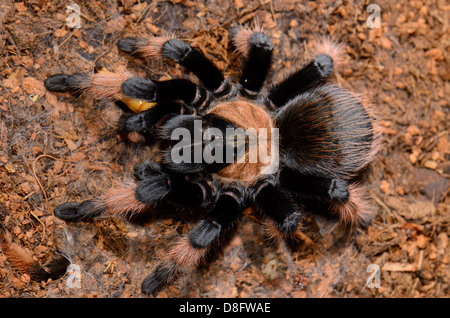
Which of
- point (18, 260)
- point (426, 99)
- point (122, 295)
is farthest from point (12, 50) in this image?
point (426, 99)

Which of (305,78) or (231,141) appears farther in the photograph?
(305,78)

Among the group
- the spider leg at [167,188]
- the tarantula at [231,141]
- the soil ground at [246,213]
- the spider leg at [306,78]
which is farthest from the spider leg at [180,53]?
the spider leg at [167,188]

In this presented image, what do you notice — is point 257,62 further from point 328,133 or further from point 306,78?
point 328,133

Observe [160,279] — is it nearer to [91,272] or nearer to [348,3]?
[91,272]

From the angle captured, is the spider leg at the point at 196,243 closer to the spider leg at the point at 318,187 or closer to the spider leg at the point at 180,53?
the spider leg at the point at 318,187

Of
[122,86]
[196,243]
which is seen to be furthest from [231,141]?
[122,86]

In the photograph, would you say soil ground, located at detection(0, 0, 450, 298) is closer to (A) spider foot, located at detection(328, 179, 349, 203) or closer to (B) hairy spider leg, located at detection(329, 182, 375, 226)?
(B) hairy spider leg, located at detection(329, 182, 375, 226)

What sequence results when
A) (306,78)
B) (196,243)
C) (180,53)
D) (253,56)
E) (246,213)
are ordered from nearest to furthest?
1. (196,243)
2. (180,53)
3. (253,56)
4. (306,78)
5. (246,213)
